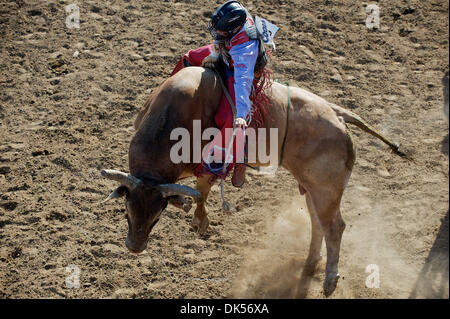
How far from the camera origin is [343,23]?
8758mm

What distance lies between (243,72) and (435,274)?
10.2 feet

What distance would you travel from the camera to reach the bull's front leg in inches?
208

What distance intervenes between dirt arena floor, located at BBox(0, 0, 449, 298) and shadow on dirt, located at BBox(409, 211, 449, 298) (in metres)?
0.01

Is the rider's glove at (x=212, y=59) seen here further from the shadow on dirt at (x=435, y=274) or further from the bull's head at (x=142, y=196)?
the shadow on dirt at (x=435, y=274)

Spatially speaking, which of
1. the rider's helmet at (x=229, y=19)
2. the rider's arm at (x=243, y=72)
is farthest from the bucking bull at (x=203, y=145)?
the rider's helmet at (x=229, y=19)

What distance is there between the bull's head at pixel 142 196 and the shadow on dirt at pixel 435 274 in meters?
2.79

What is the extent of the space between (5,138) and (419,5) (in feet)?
23.6

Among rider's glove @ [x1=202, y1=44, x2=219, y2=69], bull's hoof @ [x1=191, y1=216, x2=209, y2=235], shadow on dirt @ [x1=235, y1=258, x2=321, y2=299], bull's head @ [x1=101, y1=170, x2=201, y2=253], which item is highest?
rider's glove @ [x1=202, y1=44, x2=219, y2=69]

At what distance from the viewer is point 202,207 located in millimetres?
5516

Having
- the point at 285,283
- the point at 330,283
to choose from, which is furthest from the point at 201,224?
the point at 330,283

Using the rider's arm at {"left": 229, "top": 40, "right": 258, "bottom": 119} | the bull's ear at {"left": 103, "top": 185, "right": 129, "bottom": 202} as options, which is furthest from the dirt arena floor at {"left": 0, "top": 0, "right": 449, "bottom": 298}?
the rider's arm at {"left": 229, "top": 40, "right": 258, "bottom": 119}

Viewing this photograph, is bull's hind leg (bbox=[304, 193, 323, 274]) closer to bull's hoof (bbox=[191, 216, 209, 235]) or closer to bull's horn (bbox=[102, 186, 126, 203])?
bull's hoof (bbox=[191, 216, 209, 235])

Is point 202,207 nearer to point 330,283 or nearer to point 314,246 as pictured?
point 314,246

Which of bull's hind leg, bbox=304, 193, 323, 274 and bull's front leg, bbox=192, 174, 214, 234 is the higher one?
bull's front leg, bbox=192, 174, 214, 234
